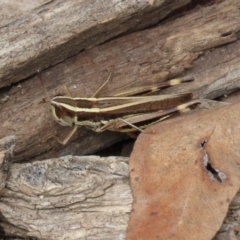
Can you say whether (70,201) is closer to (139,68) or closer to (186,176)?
(186,176)

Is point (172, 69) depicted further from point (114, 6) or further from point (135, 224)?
point (135, 224)

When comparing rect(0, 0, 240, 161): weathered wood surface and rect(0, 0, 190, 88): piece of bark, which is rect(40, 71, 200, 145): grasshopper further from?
rect(0, 0, 190, 88): piece of bark

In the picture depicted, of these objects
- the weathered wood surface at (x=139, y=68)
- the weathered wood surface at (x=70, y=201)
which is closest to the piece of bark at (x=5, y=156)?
the weathered wood surface at (x=70, y=201)

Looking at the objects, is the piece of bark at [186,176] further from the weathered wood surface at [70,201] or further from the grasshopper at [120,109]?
the grasshopper at [120,109]

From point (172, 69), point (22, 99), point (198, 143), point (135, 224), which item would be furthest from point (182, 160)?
point (22, 99)

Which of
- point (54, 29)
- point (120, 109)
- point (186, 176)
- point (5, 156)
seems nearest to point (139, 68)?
point (120, 109)
